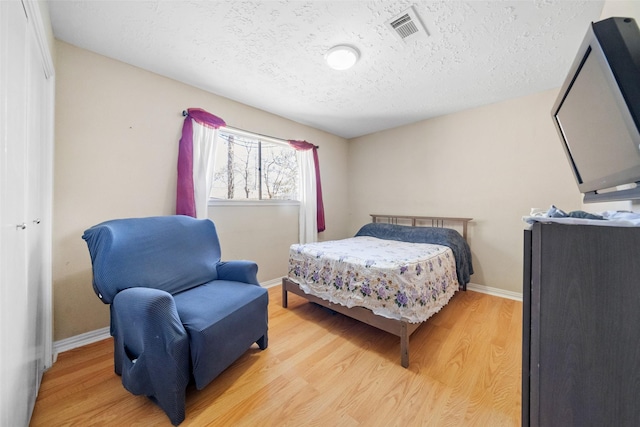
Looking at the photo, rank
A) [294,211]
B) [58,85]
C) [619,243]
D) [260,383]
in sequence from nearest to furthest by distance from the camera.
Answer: [619,243] → [260,383] → [58,85] → [294,211]

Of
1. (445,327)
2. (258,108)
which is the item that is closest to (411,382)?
(445,327)

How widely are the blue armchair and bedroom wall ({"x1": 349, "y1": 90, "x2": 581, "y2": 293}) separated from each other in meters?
2.73

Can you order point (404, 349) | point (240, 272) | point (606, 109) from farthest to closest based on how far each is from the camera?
1. point (240, 272)
2. point (404, 349)
3. point (606, 109)

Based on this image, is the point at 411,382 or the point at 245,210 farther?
the point at 245,210

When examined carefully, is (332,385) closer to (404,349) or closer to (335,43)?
(404,349)

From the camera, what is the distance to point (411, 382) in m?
1.46

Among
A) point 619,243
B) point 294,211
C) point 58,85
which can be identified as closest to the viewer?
point 619,243

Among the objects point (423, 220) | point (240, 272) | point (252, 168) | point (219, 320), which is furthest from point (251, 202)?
point (423, 220)

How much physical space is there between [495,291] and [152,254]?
3.61 metres

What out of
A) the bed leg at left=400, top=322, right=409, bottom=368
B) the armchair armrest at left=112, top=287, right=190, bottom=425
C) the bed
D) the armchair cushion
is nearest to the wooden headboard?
the bed

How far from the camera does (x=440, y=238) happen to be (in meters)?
2.79

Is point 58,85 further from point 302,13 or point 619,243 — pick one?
point 619,243

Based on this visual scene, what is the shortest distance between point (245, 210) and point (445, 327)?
8.10 feet

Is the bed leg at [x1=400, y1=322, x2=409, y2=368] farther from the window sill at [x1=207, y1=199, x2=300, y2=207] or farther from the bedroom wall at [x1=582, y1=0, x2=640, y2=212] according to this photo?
the window sill at [x1=207, y1=199, x2=300, y2=207]
